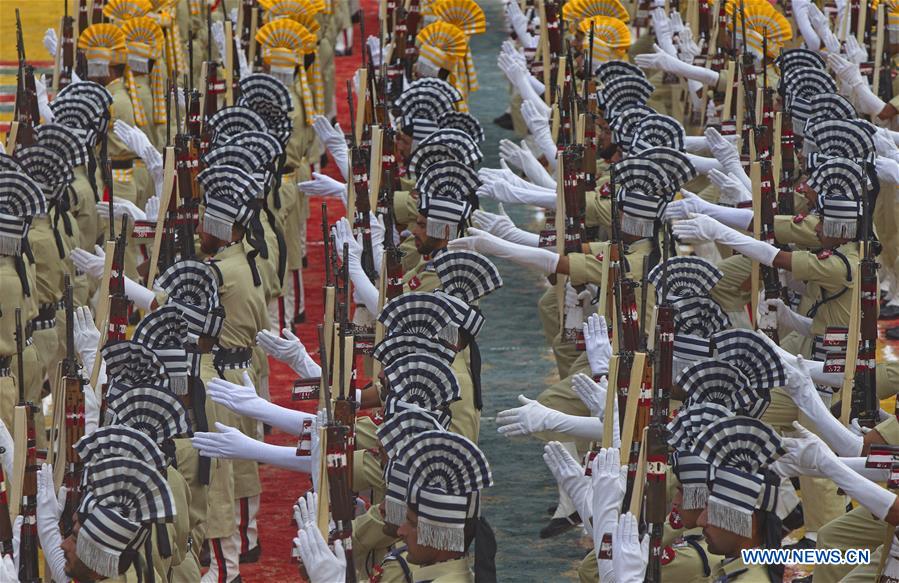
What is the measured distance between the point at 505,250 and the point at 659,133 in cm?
219

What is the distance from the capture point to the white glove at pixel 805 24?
16844mm

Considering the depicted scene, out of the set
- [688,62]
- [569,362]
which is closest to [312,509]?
[569,362]

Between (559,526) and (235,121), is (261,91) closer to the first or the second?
(235,121)

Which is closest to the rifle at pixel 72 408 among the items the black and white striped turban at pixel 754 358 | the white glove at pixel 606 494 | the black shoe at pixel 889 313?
the white glove at pixel 606 494

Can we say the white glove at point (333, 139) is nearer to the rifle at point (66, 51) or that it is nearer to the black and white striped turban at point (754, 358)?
the rifle at point (66, 51)

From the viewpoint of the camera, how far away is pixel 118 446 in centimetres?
741

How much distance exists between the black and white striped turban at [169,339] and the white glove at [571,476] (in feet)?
7.68

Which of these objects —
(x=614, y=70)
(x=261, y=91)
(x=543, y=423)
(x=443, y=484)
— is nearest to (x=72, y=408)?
(x=443, y=484)

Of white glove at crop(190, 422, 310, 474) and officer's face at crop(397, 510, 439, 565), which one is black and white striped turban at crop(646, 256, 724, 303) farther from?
officer's face at crop(397, 510, 439, 565)

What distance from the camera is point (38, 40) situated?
23.1 meters

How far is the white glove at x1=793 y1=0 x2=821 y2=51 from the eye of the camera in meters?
16.8

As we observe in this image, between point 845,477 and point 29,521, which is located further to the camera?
point 29,521

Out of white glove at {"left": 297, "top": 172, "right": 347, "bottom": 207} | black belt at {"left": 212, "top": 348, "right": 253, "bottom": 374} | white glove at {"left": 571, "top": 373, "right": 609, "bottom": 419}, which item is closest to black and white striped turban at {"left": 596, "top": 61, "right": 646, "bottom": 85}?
white glove at {"left": 297, "top": 172, "right": 347, "bottom": 207}

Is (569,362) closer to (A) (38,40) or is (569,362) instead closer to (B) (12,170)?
(B) (12,170)
